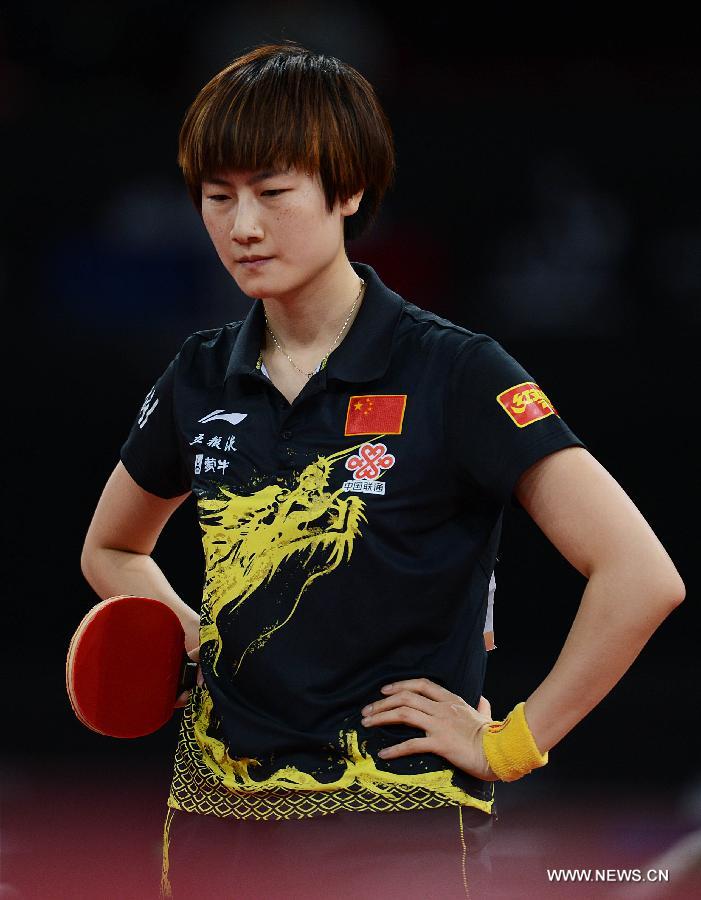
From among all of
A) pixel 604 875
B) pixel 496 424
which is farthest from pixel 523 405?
pixel 604 875

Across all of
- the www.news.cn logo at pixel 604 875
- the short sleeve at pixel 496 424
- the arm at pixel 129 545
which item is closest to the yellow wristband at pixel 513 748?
the short sleeve at pixel 496 424

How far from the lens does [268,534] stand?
1.65 metres

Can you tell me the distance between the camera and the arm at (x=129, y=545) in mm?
1993

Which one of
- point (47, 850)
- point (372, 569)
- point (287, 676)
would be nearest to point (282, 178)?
point (372, 569)

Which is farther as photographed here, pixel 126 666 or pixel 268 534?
pixel 126 666

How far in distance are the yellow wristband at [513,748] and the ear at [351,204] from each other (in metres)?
0.64

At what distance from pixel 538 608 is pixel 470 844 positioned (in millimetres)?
2300

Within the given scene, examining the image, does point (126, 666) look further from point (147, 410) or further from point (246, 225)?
point (246, 225)

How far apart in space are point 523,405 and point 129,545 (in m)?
0.75

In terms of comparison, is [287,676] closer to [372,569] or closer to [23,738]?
[372,569]

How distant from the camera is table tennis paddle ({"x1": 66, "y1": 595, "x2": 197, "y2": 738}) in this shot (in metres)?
1.78

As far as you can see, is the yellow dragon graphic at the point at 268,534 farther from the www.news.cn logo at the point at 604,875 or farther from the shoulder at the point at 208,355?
the www.news.cn logo at the point at 604,875

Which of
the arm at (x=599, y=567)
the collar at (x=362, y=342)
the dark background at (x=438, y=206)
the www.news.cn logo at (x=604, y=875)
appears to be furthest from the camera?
the dark background at (x=438, y=206)

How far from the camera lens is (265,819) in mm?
1612
